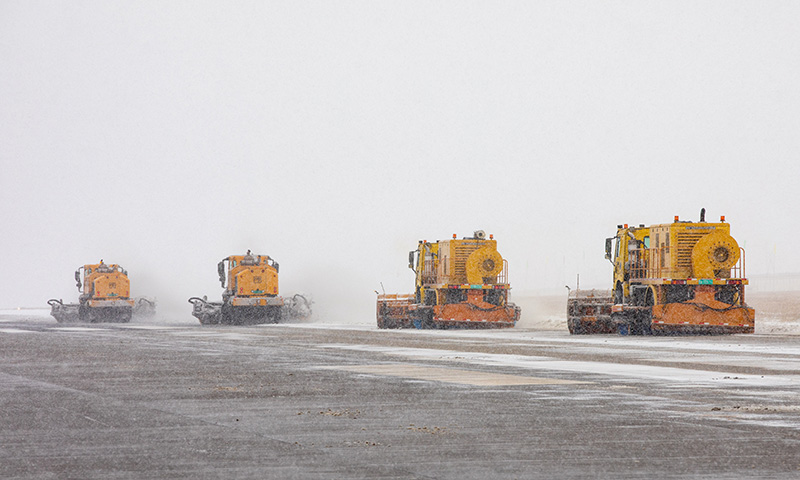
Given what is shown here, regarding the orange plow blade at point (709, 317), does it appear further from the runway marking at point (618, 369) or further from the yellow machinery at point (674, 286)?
the runway marking at point (618, 369)

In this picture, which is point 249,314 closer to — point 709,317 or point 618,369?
point 709,317

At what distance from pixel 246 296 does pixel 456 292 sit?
17.5 meters

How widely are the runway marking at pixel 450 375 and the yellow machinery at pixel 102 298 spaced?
54.4 metres

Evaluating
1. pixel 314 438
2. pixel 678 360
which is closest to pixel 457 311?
pixel 678 360

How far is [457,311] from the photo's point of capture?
167 feet

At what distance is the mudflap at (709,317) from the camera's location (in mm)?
38969

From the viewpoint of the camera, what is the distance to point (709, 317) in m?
39.1

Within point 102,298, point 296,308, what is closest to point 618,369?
point 296,308

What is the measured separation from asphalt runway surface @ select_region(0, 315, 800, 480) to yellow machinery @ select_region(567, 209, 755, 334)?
1280cm

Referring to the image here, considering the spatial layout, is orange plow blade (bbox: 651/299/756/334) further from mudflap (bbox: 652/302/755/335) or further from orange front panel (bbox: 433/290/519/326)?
orange front panel (bbox: 433/290/519/326)

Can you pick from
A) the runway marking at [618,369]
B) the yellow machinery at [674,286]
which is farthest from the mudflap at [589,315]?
the runway marking at [618,369]

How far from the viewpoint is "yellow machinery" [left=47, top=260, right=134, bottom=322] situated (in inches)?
2955

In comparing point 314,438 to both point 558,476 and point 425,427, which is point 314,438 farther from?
point 558,476

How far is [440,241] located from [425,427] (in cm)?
4286
